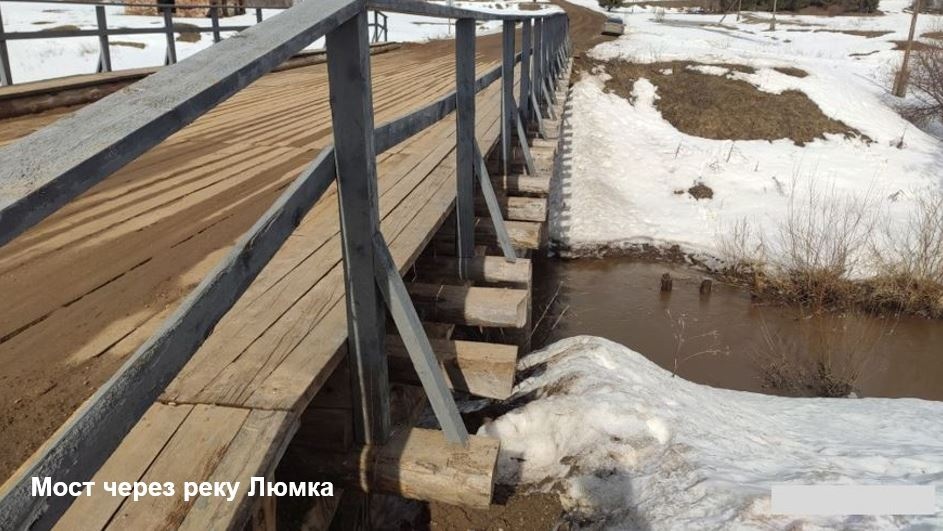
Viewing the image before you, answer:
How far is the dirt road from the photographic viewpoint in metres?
2.15

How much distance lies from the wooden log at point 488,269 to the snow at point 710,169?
867 centimetres

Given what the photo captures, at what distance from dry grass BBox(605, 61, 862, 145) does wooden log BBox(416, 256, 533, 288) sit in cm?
1464

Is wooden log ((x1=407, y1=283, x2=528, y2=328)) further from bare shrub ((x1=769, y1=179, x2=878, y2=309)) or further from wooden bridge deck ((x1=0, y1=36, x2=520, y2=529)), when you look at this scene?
bare shrub ((x1=769, y1=179, x2=878, y2=309))

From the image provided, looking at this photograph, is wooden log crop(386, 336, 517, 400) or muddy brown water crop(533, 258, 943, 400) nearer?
wooden log crop(386, 336, 517, 400)

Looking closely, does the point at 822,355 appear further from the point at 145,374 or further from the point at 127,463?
the point at 145,374

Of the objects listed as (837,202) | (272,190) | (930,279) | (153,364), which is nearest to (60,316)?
(153,364)

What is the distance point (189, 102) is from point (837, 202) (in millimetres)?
15093

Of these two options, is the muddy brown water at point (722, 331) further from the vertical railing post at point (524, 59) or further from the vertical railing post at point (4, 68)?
the vertical railing post at point (4, 68)

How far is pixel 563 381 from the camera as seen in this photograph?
4648 mm

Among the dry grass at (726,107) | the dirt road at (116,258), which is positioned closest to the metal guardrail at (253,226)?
the dirt road at (116,258)

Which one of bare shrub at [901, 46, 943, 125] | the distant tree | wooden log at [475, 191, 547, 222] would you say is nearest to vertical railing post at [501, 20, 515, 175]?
wooden log at [475, 191, 547, 222]

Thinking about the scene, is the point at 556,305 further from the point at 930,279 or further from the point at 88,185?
the point at 88,185

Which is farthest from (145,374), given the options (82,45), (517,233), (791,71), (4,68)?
(82,45)

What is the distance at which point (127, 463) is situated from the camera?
1.73m
